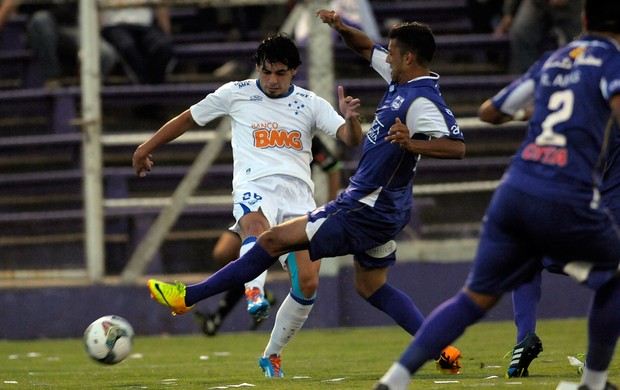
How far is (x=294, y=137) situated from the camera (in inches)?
341

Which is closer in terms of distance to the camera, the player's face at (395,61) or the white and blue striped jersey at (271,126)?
the player's face at (395,61)

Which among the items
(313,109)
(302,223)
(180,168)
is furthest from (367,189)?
(180,168)

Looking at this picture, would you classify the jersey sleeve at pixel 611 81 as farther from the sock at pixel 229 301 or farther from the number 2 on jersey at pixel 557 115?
the sock at pixel 229 301

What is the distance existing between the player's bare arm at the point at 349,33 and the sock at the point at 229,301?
4.20 meters

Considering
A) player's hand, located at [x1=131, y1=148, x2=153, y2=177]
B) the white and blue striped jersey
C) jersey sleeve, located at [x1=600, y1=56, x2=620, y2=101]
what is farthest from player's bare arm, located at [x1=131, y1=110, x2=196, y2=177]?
jersey sleeve, located at [x1=600, y1=56, x2=620, y2=101]

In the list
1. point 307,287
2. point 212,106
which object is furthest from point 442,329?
point 212,106

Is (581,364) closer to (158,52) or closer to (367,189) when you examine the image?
(367,189)

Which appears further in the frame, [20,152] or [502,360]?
[20,152]

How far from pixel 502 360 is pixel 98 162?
579 centimetres

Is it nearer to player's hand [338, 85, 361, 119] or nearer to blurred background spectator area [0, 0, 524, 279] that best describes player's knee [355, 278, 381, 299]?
player's hand [338, 85, 361, 119]

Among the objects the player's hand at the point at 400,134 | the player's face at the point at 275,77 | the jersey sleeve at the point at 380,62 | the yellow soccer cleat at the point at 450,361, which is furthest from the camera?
the player's face at the point at 275,77

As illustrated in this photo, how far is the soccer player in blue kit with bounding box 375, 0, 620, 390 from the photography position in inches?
207

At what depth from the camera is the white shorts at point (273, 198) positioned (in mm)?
8570

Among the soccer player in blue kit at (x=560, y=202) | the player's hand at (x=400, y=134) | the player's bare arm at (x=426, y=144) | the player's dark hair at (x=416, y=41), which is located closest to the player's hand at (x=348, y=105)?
the player's bare arm at (x=426, y=144)
